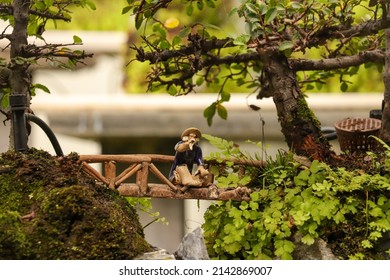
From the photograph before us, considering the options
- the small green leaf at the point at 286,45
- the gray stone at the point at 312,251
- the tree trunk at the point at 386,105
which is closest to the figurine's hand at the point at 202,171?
the gray stone at the point at 312,251

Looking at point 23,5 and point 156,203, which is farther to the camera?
point 156,203

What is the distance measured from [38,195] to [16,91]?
28.4 inches

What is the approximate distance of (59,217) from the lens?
130 inches

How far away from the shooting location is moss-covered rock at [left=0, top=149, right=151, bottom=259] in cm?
323

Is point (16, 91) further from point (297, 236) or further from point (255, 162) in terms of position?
point (297, 236)

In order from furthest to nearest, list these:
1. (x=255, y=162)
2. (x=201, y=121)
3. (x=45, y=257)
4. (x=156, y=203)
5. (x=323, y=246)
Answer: (x=201, y=121)
(x=156, y=203)
(x=255, y=162)
(x=323, y=246)
(x=45, y=257)

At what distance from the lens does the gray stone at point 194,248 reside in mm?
3438

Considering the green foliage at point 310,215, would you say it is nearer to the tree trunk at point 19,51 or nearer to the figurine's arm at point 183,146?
the figurine's arm at point 183,146

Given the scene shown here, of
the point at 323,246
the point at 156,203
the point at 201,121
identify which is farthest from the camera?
the point at 201,121

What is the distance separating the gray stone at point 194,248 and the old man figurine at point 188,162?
0.30m
